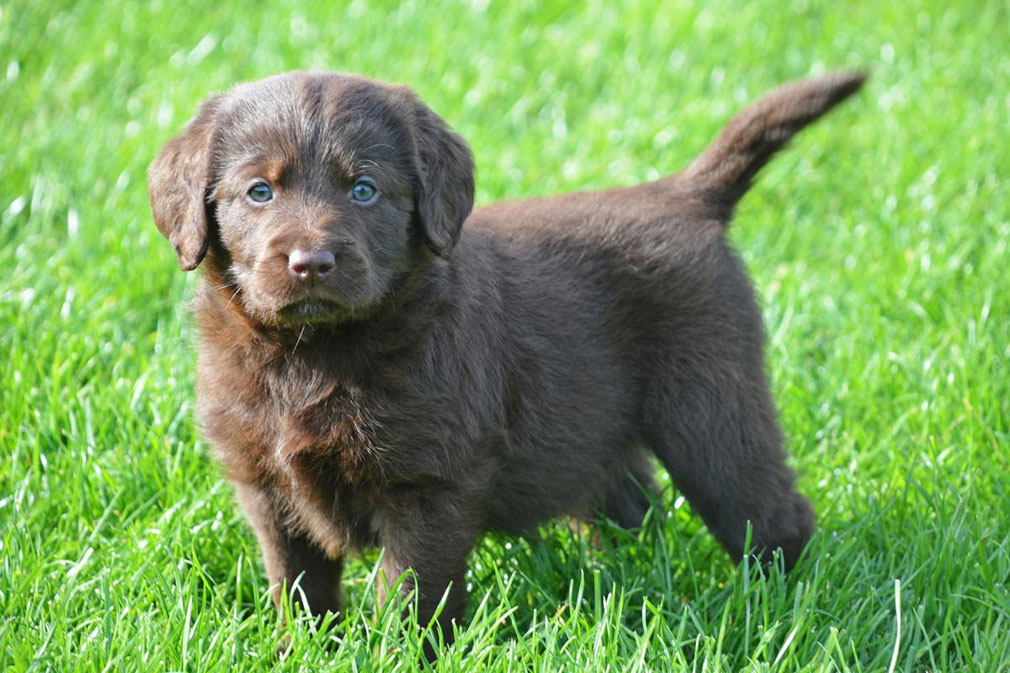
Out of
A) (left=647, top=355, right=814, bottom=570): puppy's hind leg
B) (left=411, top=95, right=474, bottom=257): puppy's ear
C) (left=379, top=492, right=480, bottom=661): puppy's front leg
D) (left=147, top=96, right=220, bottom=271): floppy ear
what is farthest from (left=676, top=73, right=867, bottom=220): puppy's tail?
(left=147, top=96, right=220, bottom=271): floppy ear

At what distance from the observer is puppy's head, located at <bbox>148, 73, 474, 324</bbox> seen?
2518mm

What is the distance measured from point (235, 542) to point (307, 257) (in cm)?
106

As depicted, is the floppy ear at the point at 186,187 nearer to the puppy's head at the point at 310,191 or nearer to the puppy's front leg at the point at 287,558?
the puppy's head at the point at 310,191

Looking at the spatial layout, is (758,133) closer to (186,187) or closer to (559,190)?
(186,187)

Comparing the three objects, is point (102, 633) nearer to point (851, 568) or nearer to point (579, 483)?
point (579, 483)

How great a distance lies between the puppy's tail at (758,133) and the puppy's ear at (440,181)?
2.63ft

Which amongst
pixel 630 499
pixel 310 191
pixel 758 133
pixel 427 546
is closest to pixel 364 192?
pixel 310 191

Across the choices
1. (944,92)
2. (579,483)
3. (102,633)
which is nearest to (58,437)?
(102,633)

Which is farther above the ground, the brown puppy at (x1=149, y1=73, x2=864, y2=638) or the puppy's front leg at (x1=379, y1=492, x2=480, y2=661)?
the brown puppy at (x1=149, y1=73, x2=864, y2=638)

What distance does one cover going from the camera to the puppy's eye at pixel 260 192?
2.63 meters

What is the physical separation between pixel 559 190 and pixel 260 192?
2.60 meters

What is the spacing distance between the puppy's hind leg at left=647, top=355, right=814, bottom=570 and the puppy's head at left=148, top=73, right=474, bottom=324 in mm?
818

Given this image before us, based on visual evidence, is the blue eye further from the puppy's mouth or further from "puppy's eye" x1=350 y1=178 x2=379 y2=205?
the puppy's mouth

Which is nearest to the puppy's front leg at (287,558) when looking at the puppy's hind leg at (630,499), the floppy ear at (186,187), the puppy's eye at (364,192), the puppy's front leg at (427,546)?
the puppy's front leg at (427,546)
